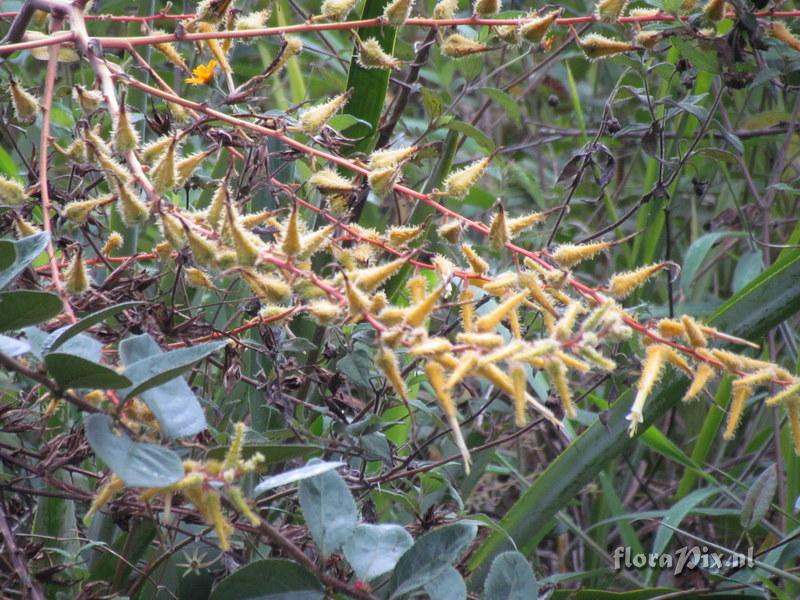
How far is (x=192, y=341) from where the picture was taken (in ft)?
2.46

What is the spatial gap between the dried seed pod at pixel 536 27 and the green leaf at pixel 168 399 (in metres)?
0.39

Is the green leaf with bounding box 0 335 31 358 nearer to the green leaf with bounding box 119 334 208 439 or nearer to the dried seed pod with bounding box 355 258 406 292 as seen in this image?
the green leaf with bounding box 119 334 208 439

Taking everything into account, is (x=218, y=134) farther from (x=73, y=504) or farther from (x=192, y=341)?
(x=73, y=504)

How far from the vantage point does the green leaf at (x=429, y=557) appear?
64 cm

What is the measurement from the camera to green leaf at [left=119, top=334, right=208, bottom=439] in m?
0.56

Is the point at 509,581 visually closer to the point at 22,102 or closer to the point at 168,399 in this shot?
the point at 168,399

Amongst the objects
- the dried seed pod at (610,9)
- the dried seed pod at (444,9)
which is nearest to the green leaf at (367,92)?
the dried seed pod at (444,9)

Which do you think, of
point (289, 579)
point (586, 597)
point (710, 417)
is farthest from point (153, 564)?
point (710, 417)

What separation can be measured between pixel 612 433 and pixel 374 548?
1.13 feet

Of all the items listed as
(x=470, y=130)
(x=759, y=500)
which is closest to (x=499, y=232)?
(x=470, y=130)

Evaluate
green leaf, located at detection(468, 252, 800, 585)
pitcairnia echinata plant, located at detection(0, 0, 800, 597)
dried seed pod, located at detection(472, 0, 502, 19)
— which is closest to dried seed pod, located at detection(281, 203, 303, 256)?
pitcairnia echinata plant, located at detection(0, 0, 800, 597)

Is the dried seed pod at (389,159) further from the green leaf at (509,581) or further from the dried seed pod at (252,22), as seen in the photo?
the green leaf at (509,581)

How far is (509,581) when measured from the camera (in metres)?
0.69

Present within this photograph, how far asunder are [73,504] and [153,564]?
0.19m
